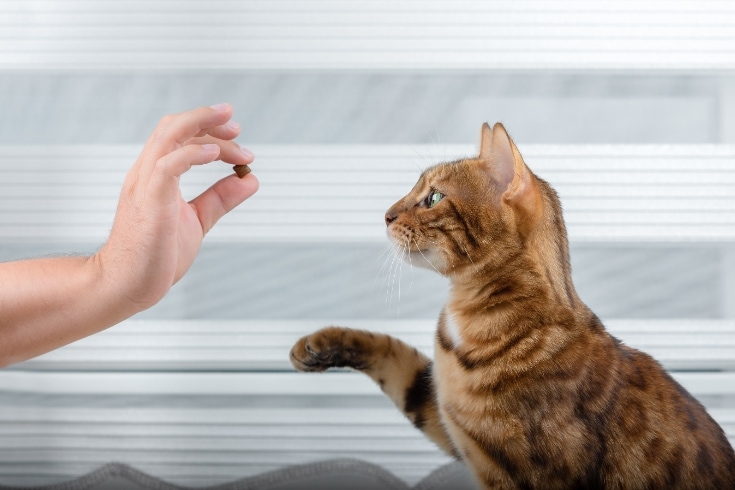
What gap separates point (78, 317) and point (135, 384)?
2.56 feet

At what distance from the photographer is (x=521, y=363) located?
101cm

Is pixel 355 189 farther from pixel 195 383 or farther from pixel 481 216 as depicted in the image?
pixel 481 216

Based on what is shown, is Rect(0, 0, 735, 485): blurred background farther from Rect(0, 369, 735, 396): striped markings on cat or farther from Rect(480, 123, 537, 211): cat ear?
Rect(480, 123, 537, 211): cat ear

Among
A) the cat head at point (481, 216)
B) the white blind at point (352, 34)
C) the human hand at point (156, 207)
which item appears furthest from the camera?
the white blind at point (352, 34)

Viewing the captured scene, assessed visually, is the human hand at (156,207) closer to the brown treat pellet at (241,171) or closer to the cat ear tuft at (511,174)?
the brown treat pellet at (241,171)

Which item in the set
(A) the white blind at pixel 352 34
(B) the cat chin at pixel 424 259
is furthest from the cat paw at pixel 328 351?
(A) the white blind at pixel 352 34

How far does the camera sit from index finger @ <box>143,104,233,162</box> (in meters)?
0.96

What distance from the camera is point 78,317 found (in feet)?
3.44

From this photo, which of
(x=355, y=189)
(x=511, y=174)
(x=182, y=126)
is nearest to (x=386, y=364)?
(x=511, y=174)

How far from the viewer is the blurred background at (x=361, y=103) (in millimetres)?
1687

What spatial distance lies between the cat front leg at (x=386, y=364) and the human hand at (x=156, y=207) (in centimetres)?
23

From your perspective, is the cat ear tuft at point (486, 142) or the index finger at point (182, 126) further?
the cat ear tuft at point (486, 142)

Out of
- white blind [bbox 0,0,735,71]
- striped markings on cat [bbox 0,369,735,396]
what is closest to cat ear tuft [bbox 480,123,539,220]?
white blind [bbox 0,0,735,71]

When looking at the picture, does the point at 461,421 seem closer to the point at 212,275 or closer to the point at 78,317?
the point at 78,317
